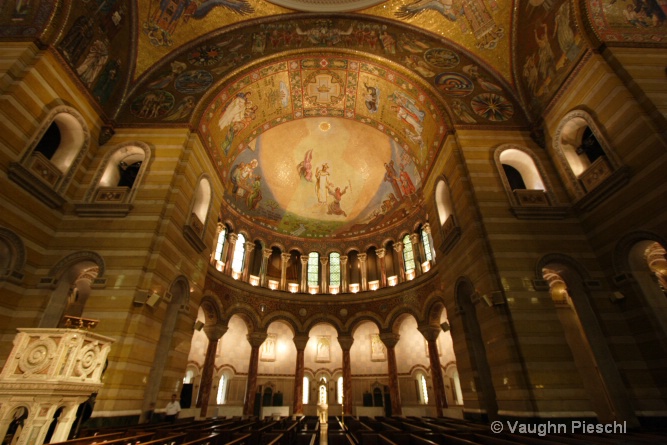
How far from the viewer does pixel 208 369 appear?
1712 centimetres

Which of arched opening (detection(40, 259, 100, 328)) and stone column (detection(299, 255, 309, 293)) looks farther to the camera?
stone column (detection(299, 255, 309, 293))

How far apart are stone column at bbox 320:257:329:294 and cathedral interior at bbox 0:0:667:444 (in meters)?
4.39

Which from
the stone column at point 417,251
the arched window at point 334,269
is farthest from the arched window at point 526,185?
the arched window at point 334,269

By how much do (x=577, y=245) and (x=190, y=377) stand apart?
64.6 feet

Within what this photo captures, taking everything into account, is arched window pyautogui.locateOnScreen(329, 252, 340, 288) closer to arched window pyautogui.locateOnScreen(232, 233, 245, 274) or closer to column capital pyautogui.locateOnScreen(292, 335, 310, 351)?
column capital pyautogui.locateOnScreen(292, 335, 310, 351)

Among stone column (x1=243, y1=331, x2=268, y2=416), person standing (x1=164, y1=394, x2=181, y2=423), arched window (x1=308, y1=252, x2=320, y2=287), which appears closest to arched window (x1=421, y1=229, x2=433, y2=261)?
arched window (x1=308, y1=252, x2=320, y2=287)

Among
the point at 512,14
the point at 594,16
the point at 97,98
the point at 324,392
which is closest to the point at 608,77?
the point at 594,16

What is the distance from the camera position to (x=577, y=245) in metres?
10.6

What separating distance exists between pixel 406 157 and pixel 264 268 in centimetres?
1136

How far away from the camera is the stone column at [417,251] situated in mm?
19562

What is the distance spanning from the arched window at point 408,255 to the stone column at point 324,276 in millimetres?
5426

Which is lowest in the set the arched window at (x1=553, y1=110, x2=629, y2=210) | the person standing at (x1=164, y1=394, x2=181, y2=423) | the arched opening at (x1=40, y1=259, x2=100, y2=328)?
the person standing at (x1=164, y1=394, x2=181, y2=423)

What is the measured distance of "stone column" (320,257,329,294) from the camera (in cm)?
2225

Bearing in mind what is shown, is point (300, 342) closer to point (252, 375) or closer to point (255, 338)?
point (255, 338)
